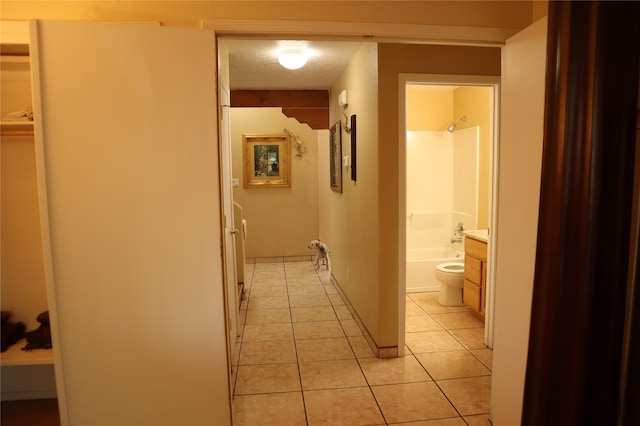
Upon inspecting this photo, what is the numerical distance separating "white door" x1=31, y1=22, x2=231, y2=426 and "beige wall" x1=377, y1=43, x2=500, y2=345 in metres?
1.44

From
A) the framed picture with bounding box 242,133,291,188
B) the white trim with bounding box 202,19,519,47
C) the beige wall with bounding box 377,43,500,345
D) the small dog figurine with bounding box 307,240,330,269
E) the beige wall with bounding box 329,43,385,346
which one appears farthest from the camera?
the framed picture with bounding box 242,133,291,188

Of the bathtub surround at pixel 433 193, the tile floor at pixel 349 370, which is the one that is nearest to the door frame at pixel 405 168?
the tile floor at pixel 349 370

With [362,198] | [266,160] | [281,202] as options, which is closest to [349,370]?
[362,198]

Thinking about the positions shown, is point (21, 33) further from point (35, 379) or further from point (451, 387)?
point (451, 387)

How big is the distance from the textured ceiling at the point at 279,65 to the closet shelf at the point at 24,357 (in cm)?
243

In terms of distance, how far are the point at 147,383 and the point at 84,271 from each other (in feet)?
1.93

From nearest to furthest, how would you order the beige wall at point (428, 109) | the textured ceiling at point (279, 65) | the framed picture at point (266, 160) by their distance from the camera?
the textured ceiling at point (279, 65) < the beige wall at point (428, 109) < the framed picture at point (266, 160)

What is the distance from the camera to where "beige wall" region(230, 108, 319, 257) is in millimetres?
6212

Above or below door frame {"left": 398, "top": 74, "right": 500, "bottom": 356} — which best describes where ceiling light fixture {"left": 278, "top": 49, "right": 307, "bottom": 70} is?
above

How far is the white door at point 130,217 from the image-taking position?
1.65 meters

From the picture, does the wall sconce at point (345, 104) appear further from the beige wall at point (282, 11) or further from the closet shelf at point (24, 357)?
the closet shelf at point (24, 357)

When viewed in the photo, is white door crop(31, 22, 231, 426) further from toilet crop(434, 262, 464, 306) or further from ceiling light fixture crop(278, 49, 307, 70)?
toilet crop(434, 262, 464, 306)

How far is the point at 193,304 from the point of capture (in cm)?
182

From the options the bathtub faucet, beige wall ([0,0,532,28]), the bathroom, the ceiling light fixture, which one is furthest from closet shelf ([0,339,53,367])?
the bathtub faucet
